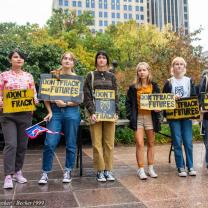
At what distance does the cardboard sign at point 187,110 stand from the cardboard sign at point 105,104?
1148 millimetres

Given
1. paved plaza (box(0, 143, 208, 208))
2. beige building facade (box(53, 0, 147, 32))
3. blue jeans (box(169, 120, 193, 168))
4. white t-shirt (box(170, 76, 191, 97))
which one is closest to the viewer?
paved plaza (box(0, 143, 208, 208))

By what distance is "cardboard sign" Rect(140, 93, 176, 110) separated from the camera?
614 centimetres

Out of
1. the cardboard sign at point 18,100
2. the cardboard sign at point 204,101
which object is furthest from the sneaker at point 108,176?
the cardboard sign at point 204,101

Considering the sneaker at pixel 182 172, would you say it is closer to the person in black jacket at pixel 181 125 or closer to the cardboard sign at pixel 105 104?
the person in black jacket at pixel 181 125

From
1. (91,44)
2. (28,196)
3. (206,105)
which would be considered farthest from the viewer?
(91,44)

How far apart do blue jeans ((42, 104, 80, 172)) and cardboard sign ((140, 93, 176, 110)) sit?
117cm

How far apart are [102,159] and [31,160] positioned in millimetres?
3148

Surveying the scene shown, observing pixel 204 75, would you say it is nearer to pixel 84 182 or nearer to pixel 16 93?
pixel 84 182

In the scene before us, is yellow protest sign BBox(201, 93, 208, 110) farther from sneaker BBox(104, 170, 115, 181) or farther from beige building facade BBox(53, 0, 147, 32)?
beige building facade BBox(53, 0, 147, 32)

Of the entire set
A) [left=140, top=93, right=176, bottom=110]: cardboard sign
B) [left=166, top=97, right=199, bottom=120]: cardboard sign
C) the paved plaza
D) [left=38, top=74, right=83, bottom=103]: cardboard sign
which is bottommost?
the paved plaza

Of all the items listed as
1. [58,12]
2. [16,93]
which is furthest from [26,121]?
[58,12]

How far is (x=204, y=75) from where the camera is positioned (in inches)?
260

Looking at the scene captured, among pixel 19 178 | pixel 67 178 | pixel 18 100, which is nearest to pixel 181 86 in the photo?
pixel 67 178

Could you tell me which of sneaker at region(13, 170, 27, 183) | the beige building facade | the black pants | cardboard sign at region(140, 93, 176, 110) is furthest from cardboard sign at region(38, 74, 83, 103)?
the beige building facade
